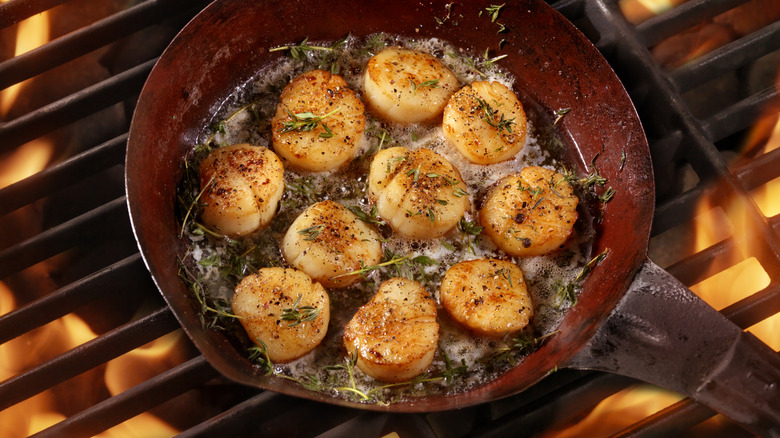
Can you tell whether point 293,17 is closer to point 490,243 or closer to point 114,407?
point 490,243

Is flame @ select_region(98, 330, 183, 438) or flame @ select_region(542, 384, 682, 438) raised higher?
flame @ select_region(542, 384, 682, 438)

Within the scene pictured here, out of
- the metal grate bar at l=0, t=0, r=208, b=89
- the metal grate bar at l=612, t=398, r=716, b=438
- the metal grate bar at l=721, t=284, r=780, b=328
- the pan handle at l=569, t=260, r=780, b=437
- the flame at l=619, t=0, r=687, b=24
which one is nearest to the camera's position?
the pan handle at l=569, t=260, r=780, b=437

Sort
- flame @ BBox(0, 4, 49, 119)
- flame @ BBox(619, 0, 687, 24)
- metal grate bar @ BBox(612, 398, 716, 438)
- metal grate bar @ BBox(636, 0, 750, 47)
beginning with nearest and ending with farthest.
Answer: metal grate bar @ BBox(612, 398, 716, 438)
metal grate bar @ BBox(636, 0, 750, 47)
flame @ BBox(0, 4, 49, 119)
flame @ BBox(619, 0, 687, 24)

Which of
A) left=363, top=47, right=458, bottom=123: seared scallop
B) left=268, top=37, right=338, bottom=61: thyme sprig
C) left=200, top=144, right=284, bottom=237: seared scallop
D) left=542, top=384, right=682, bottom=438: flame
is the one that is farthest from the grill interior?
left=363, top=47, right=458, bottom=123: seared scallop

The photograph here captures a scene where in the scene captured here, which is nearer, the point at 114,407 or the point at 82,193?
the point at 114,407

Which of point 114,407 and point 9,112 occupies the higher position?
point 9,112

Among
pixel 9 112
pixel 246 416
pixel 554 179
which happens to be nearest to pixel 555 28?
pixel 554 179

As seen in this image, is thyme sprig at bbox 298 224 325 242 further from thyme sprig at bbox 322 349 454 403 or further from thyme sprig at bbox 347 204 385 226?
thyme sprig at bbox 322 349 454 403
